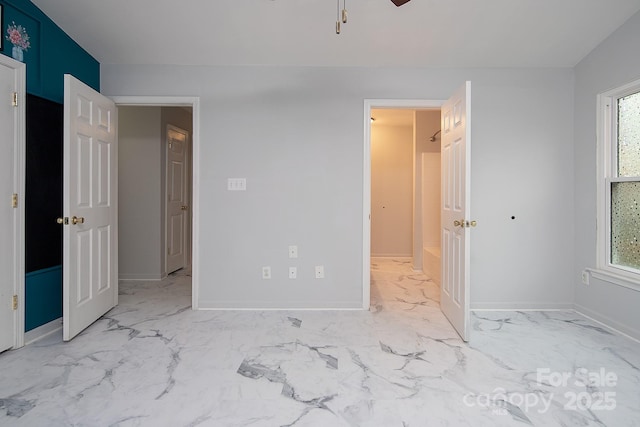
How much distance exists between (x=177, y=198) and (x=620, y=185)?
493 cm

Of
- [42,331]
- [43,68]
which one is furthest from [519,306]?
[43,68]

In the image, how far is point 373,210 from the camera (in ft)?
20.1

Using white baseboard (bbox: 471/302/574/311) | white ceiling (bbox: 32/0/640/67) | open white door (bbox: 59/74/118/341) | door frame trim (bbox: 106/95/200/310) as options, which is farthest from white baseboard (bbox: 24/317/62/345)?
white baseboard (bbox: 471/302/574/311)

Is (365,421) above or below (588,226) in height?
below

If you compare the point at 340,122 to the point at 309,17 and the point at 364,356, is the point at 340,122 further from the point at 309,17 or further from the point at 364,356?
the point at 364,356

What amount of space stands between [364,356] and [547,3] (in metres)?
2.82

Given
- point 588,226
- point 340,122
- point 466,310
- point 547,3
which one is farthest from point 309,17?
point 588,226

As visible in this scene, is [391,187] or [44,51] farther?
[391,187]

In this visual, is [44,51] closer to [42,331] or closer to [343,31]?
[42,331]

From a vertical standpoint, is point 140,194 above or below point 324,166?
below

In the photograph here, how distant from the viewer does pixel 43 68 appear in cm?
249

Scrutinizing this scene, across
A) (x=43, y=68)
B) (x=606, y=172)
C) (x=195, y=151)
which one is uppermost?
(x=43, y=68)

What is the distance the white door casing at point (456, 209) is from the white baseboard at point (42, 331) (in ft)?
10.2

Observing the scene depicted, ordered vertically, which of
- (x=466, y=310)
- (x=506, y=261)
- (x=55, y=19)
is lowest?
(x=466, y=310)
